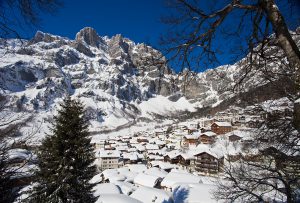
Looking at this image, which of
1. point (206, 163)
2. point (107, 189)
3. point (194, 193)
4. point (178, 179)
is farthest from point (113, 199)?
point (206, 163)

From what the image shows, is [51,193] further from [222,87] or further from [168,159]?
[168,159]

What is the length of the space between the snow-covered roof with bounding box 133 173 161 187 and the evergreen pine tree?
47.4ft

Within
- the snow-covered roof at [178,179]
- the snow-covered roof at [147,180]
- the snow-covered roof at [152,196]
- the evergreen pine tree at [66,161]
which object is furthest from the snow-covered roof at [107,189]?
the evergreen pine tree at [66,161]

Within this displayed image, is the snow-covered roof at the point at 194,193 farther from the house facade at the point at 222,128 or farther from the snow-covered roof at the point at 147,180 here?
the house facade at the point at 222,128

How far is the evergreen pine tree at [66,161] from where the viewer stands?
10.6m

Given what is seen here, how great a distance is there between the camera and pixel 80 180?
11414 mm

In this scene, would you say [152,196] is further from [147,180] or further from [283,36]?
[283,36]

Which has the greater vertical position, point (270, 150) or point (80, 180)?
point (270, 150)

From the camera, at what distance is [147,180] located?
25.6 m

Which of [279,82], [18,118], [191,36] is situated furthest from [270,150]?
[18,118]

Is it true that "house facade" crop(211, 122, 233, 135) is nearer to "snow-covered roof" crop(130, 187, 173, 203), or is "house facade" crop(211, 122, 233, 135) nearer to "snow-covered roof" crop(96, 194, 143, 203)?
"snow-covered roof" crop(130, 187, 173, 203)

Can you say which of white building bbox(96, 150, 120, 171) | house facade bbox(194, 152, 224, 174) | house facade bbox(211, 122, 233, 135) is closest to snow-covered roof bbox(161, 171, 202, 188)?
house facade bbox(194, 152, 224, 174)

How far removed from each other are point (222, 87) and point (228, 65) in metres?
1.08

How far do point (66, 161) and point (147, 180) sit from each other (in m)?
16.3
